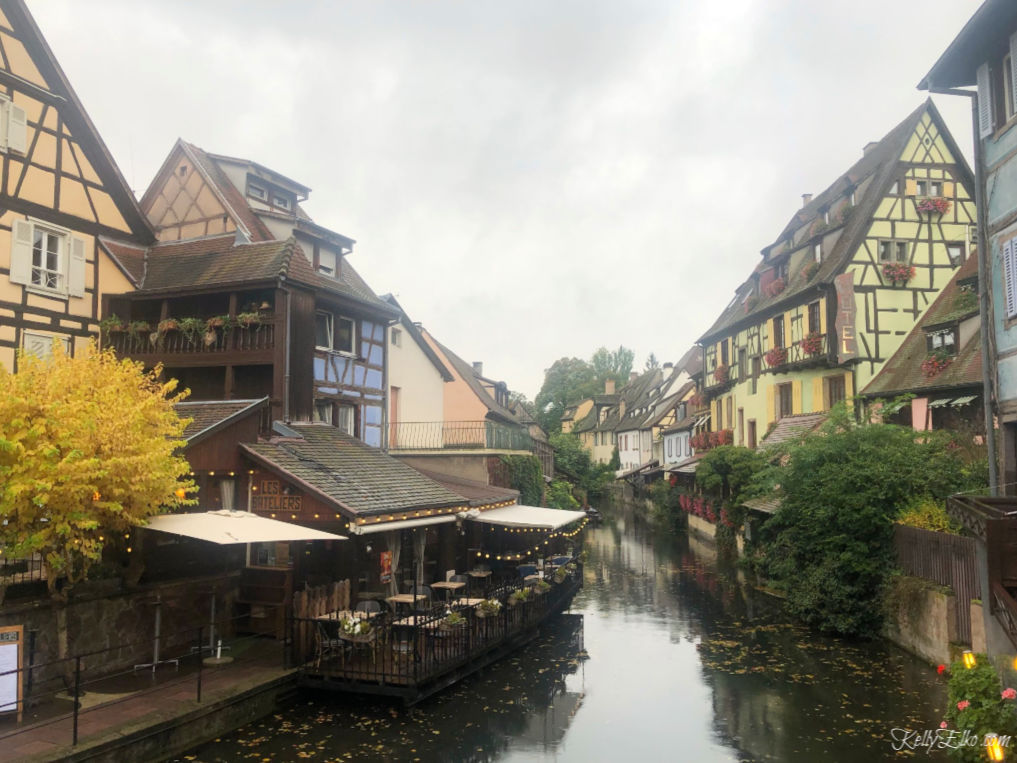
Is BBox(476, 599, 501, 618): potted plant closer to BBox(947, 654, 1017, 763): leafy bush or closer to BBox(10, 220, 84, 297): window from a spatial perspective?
BBox(947, 654, 1017, 763): leafy bush

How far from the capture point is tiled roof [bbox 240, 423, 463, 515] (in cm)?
1368

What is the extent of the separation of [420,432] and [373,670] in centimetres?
1476

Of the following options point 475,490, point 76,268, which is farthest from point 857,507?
point 76,268

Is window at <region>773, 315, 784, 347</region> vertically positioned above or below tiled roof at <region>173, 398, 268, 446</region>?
above

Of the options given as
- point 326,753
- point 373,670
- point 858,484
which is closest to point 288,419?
point 373,670

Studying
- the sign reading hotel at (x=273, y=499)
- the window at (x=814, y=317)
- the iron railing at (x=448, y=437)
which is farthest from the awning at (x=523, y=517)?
the window at (x=814, y=317)

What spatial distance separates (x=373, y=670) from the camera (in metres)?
11.8

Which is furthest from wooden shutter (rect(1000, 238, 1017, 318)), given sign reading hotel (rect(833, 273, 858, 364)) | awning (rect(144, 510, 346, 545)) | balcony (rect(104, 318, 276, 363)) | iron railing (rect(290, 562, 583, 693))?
sign reading hotel (rect(833, 273, 858, 364))

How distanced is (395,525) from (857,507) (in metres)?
9.62

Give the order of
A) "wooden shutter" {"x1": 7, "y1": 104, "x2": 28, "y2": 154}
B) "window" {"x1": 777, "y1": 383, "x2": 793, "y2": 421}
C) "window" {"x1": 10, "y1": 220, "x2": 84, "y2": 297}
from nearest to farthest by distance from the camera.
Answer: "wooden shutter" {"x1": 7, "y1": 104, "x2": 28, "y2": 154}
"window" {"x1": 10, "y1": 220, "x2": 84, "y2": 297}
"window" {"x1": 777, "y1": 383, "x2": 793, "y2": 421}

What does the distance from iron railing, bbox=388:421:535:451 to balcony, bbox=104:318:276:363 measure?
8150 millimetres

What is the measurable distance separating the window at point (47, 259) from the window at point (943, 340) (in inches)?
869

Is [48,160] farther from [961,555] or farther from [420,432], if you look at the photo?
[961,555]

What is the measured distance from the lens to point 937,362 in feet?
70.1
